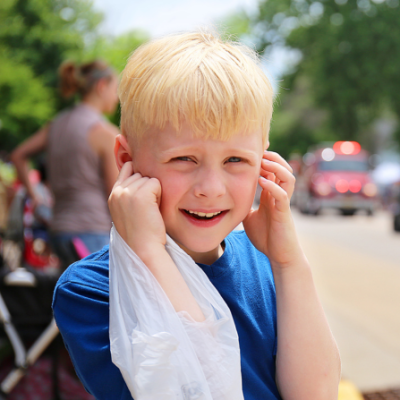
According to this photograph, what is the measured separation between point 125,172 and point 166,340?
16.4 inches

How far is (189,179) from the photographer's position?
1.20 meters

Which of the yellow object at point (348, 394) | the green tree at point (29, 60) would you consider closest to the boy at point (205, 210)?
the yellow object at point (348, 394)

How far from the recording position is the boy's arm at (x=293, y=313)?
124 centimetres

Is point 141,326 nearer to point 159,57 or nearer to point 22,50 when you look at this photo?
point 159,57

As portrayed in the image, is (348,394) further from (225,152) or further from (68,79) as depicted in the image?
(68,79)

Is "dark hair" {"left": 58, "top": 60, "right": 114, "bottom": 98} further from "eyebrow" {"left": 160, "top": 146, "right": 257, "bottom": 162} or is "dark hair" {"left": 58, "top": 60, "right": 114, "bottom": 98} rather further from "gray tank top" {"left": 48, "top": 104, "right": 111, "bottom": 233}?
"eyebrow" {"left": 160, "top": 146, "right": 257, "bottom": 162}

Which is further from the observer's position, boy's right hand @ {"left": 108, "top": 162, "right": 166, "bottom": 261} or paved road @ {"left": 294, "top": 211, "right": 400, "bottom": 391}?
paved road @ {"left": 294, "top": 211, "right": 400, "bottom": 391}

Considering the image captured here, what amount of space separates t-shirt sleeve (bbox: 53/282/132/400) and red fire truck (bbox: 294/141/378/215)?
17.0 meters

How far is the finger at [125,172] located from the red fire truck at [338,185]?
55.4ft

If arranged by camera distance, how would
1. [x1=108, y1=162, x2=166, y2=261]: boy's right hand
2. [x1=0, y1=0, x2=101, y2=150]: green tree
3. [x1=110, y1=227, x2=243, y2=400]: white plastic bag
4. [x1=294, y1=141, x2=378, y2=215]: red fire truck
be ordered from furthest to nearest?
[x1=0, y1=0, x2=101, y2=150]: green tree, [x1=294, y1=141, x2=378, y2=215]: red fire truck, [x1=108, y1=162, x2=166, y2=261]: boy's right hand, [x1=110, y1=227, x2=243, y2=400]: white plastic bag

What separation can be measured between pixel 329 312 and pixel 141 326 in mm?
4548

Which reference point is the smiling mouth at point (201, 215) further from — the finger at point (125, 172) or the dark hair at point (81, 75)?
the dark hair at point (81, 75)

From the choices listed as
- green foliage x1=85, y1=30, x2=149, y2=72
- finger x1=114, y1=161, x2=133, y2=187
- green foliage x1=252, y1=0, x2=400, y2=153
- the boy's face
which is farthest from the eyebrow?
green foliage x1=252, y1=0, x2=400, y2=153

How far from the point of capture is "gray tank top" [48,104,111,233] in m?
2.89
